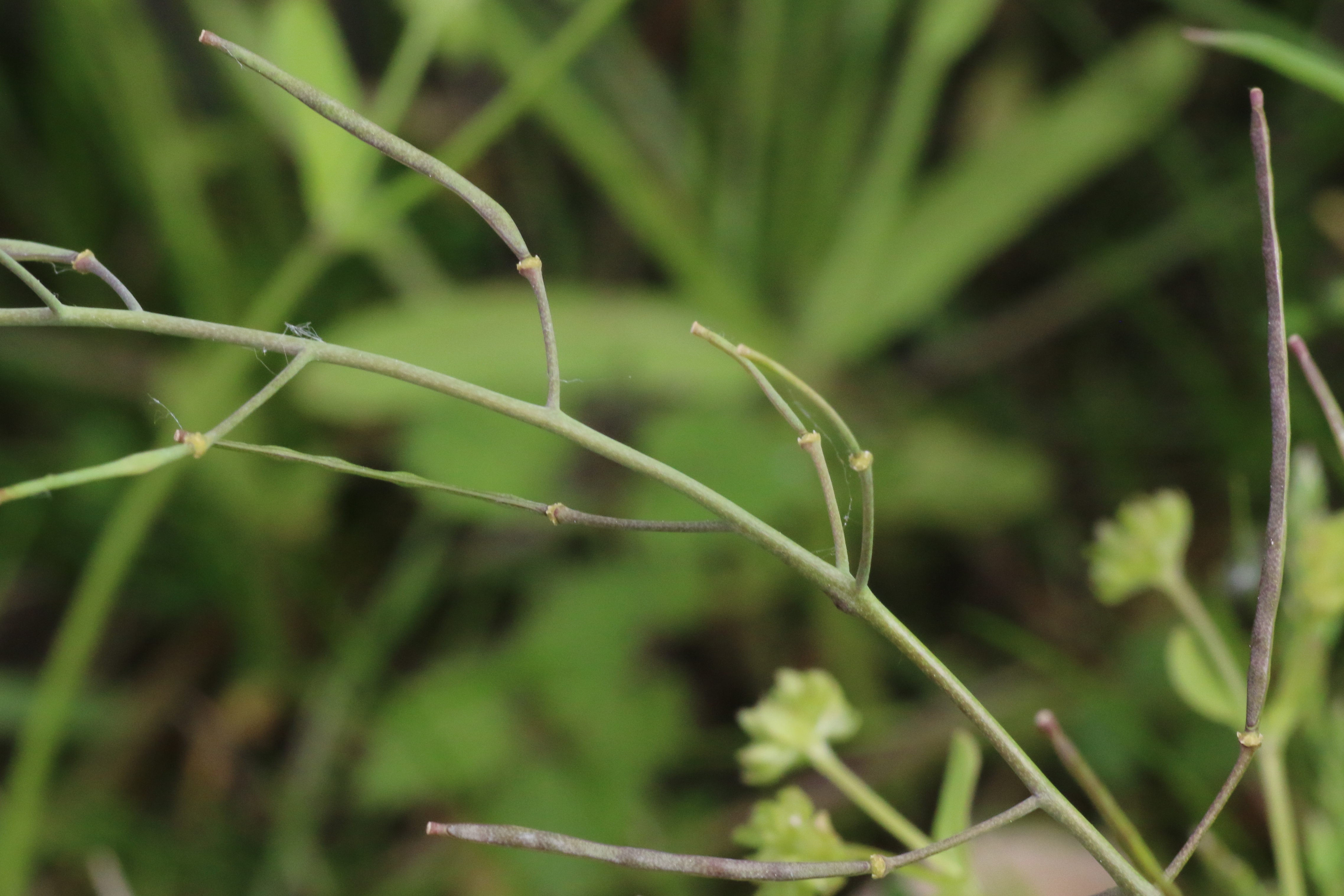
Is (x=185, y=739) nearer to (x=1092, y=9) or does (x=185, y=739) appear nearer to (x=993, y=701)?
(x=993, y=701)

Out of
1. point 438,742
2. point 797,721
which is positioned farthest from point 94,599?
point 797,721

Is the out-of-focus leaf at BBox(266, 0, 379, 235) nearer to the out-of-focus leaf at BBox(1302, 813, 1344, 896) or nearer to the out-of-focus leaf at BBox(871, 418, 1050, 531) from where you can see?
the out-of-focus leaf at BBox(871, 418, 1050, 531)

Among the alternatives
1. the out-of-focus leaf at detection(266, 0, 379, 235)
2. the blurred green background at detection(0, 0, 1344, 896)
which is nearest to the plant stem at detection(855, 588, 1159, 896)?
the out-of-focus leaf at detection(266, 0, 379, 235)

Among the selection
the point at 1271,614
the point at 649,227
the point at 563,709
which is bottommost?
the point at 1271,614

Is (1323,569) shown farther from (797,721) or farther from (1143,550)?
(797,721)

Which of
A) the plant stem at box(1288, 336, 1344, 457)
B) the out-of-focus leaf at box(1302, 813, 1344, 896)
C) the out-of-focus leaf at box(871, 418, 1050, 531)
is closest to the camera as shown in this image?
the plant stem at box(1288, 336, 1344, 457)

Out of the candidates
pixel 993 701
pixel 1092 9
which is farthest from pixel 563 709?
pixel 1092 9

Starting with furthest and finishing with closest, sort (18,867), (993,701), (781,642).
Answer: (781,642) → (993,701) → (18,867)
